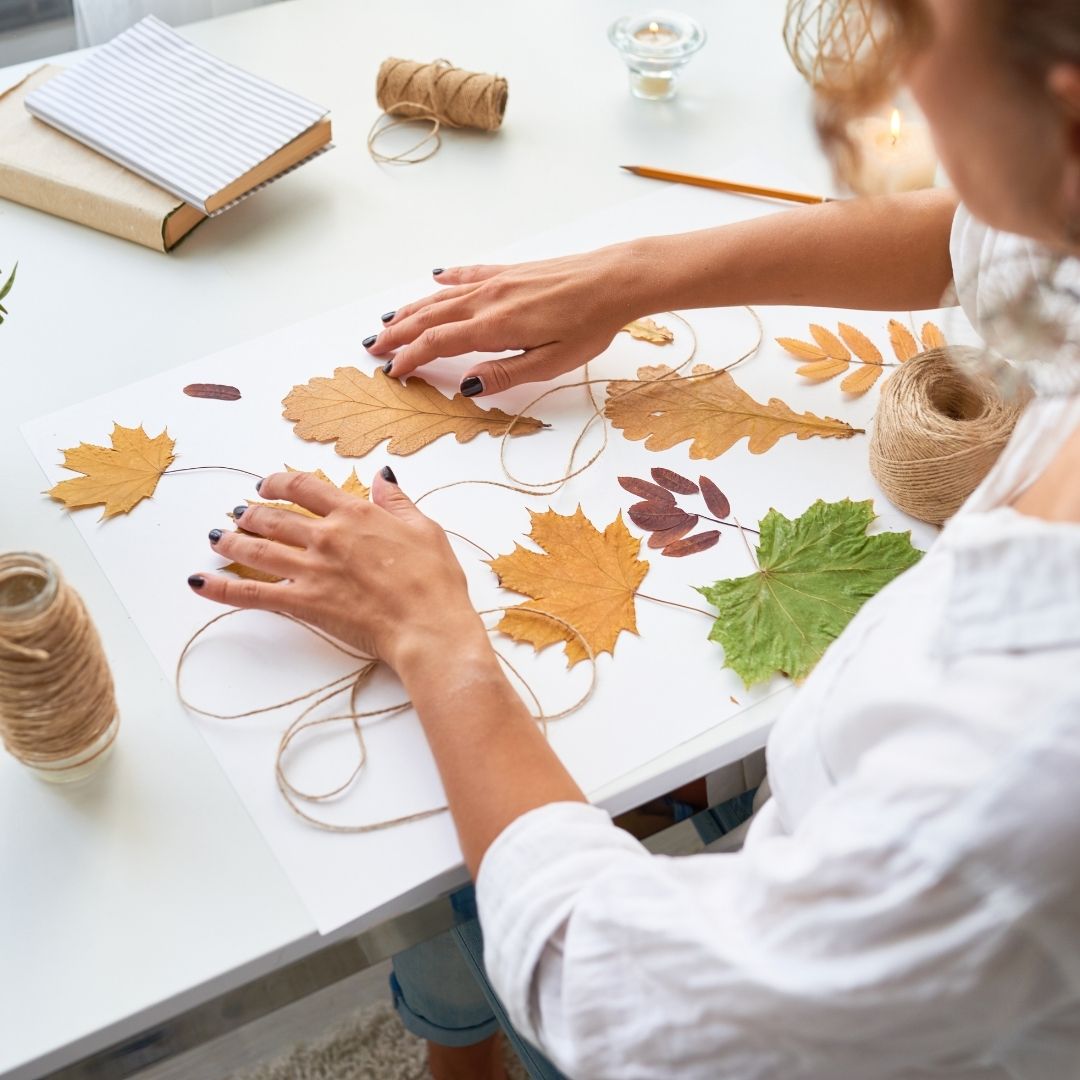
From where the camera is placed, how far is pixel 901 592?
2.02ft

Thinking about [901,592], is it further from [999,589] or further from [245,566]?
[245,566]

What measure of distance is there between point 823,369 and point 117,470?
547 mm

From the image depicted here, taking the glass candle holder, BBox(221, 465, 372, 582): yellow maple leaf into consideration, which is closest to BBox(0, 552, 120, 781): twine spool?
BBox(221, 465, 372, 582): yellow maple leaf

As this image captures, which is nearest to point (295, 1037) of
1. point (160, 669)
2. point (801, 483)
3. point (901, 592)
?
point (160, 669)

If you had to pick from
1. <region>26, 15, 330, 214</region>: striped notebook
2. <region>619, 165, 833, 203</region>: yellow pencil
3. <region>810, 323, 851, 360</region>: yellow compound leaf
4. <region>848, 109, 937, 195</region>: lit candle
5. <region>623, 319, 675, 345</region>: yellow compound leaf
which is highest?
<region>26, 15, 330, 214</region>: striped notebook

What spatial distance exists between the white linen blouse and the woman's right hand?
0.39 meters

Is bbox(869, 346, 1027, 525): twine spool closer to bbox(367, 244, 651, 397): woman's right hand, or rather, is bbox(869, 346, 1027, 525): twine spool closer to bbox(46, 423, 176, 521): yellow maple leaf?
bbox(367, 244, 651, 397): woman's right hand

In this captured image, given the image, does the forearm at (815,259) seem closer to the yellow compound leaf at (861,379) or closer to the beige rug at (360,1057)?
the yellow compound leaf at (861,379)

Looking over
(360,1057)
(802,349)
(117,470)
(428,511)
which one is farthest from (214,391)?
(360,1057)

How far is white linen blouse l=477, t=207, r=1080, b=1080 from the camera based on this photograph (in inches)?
19.6

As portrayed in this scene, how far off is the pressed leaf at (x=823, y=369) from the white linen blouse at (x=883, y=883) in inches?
13.3

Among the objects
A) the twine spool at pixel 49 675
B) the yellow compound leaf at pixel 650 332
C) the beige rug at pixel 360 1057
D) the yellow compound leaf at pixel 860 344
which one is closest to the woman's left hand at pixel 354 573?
the twine spool at pixel 49 675

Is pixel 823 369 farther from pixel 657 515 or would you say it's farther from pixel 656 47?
pixel 656 47

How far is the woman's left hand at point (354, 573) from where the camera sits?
765 millimetres
